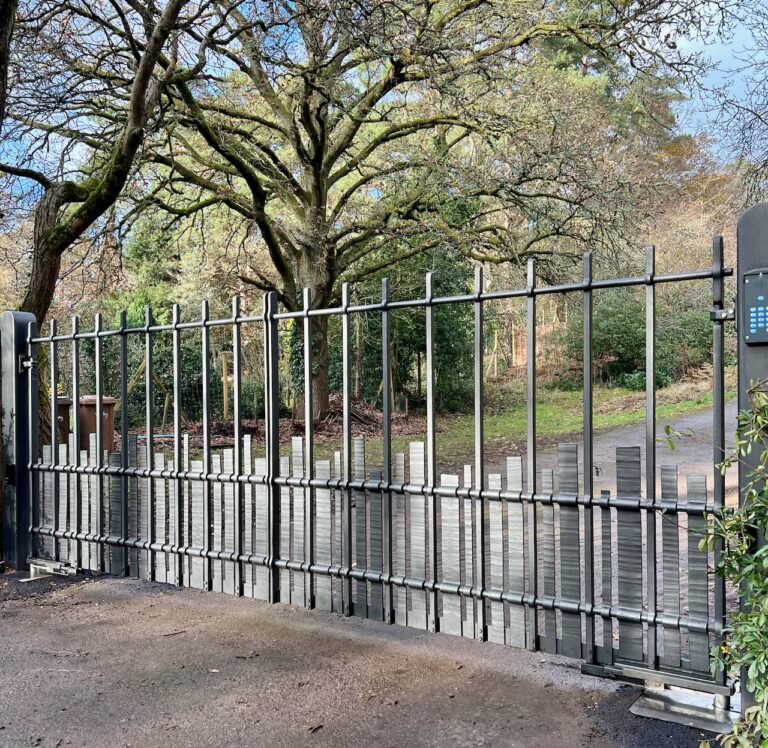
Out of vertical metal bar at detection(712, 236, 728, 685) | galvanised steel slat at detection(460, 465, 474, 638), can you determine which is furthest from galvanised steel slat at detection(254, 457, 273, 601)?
vertical metal bar at detection(712, 236, 728, 685)

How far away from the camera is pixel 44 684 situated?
11.7 ft

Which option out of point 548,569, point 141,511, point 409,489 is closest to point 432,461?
point 409,489

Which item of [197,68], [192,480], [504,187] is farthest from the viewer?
[504,187]

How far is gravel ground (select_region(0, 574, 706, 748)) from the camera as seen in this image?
2.98 meters

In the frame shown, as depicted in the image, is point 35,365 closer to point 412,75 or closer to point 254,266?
point 412,75

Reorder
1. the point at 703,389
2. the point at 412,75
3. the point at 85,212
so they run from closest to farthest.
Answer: the point at 85,212
the point at 412,75
the point at 703,389

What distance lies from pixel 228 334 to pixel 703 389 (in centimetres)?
1192

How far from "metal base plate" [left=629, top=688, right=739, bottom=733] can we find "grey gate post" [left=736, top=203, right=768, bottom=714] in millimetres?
133

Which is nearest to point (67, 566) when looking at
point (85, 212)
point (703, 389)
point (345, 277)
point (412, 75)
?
point (85, 212)

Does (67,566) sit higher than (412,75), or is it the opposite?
(412,75)

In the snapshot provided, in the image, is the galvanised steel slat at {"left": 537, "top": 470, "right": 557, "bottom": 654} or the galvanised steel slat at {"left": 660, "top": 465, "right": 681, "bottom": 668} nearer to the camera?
the galvanised steel slat at {"left": 660, "top": 465, "right": 681, "bottom": 668}

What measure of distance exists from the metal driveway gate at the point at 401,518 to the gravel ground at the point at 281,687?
0.23m

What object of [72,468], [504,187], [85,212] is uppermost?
[504,187]

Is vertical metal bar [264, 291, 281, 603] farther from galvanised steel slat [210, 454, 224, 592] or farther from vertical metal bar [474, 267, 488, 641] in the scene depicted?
vertical metal bar [474, 267, 488, 641]
